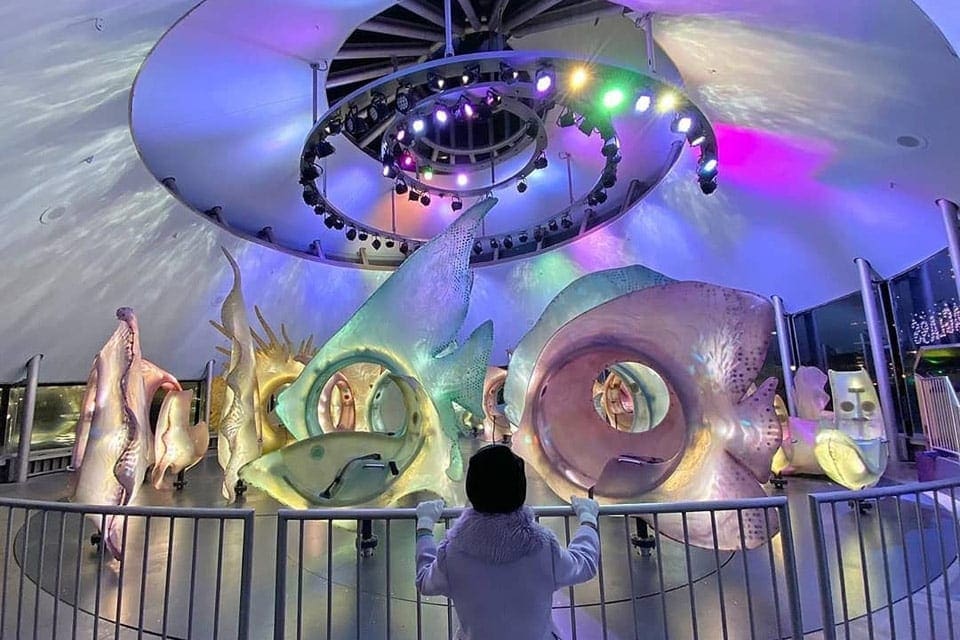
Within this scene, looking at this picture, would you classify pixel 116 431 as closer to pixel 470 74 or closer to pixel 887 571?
pixel 470 74

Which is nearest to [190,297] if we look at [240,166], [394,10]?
[240,166]

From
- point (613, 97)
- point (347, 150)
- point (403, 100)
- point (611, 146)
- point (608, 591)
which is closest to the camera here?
point (608, 591)

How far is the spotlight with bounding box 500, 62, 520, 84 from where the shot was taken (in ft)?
19.4

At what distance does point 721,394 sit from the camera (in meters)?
3.38

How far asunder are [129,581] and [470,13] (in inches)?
283

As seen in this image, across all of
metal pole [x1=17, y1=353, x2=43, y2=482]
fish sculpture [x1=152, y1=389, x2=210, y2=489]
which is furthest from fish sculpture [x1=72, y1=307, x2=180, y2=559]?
metal pole [x1=17, y1=353, x2=43, y2=482]

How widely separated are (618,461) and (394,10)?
23.3 feet

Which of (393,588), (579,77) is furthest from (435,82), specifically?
(393,588)

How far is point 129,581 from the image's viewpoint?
3.78 meters

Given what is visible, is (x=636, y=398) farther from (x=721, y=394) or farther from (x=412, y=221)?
(x=412, y=221)

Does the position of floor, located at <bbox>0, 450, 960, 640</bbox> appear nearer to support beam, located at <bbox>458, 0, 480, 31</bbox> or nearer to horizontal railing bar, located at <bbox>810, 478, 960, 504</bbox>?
horizontal railing bar, located at <bbox>810, 478, 960, 504</bbox>

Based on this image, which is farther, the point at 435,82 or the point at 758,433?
the point at 435,82

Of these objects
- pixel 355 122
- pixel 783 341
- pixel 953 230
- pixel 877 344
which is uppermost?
pixel 355 122

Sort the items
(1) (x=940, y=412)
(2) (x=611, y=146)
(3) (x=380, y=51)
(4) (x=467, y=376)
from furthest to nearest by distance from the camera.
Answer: (3) (x=380, y=51) → (2) (x=611, y=146) → (1) (x=940, y=412) → (4) (x=467, y=376)
